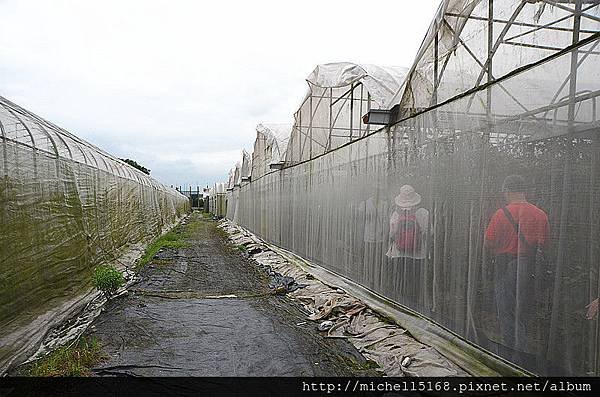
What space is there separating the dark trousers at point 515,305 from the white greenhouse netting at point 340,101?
10.9 feet

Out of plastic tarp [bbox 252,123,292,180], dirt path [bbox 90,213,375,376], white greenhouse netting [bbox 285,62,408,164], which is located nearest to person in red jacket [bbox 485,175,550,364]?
dirt path [bbox 90,213,375,376]

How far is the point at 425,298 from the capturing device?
5.21 m

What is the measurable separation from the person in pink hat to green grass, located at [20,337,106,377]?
11.5 feet

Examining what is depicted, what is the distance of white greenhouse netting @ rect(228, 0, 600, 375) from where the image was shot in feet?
10.6

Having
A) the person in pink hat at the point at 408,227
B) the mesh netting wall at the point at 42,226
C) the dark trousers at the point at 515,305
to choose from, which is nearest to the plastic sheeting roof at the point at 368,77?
the person in pink hat at the point at 408,227

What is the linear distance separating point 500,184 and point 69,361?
4209 millimetres

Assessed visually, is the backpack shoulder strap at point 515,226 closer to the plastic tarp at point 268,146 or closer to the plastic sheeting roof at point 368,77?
the plastic sheeting roof at point 368,77

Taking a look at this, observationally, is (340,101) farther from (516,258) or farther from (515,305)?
(515,305)

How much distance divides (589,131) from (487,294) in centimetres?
164

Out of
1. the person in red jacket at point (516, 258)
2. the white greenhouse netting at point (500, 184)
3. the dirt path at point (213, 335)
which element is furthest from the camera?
the dirt path at point (213, 335)

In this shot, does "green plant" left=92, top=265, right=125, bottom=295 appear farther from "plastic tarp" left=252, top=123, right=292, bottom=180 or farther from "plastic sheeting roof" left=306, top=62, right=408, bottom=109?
"plastic tarp" left=252, top=123, right=292, bottom=180

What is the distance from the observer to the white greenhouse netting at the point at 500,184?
10.6 ft

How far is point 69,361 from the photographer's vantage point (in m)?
4.49

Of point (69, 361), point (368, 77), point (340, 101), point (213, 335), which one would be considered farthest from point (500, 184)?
point (340, 101)
